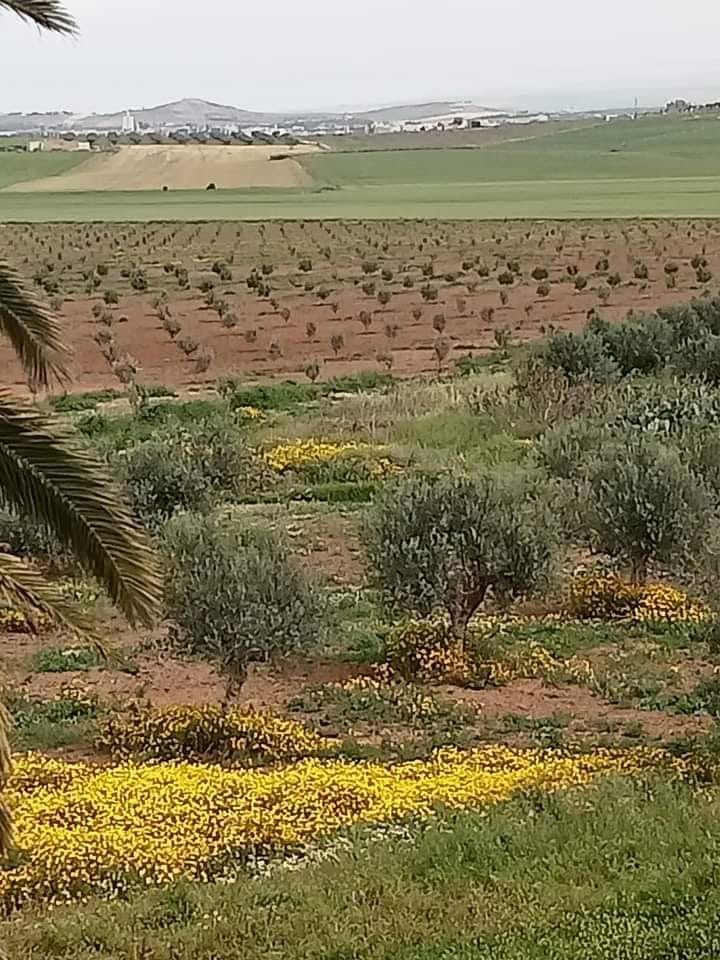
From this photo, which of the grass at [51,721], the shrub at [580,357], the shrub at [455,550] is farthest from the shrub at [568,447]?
the grass at [51,721]

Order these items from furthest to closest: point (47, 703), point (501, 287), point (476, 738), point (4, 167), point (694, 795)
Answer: point (4, 167)
point (501, 287)
point (47, 703)
point (476, 738)
point (694, 795)

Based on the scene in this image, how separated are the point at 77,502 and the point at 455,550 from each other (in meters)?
9.36

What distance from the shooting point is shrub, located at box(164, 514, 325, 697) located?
13422 mm

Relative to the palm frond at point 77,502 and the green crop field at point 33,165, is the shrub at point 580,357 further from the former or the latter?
the green crop field at point 33,165

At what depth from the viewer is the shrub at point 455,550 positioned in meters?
15.4

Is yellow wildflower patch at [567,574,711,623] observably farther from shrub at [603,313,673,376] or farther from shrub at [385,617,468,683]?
shrub at [603,313,673,376]

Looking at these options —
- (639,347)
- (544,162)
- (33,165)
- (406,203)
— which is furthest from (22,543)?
(544,162)

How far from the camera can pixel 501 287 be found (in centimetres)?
5631

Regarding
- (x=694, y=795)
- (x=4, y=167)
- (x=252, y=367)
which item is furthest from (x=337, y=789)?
(x=4, y=167)

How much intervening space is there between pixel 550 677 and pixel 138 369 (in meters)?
26.7

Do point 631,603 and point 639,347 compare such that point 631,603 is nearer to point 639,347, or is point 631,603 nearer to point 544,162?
point 639,347

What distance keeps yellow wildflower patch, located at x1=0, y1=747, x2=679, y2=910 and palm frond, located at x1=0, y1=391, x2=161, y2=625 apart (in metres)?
3.15

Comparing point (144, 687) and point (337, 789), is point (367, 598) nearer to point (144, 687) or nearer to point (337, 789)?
point (144, 687)

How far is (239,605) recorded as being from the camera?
13461 millimetres
